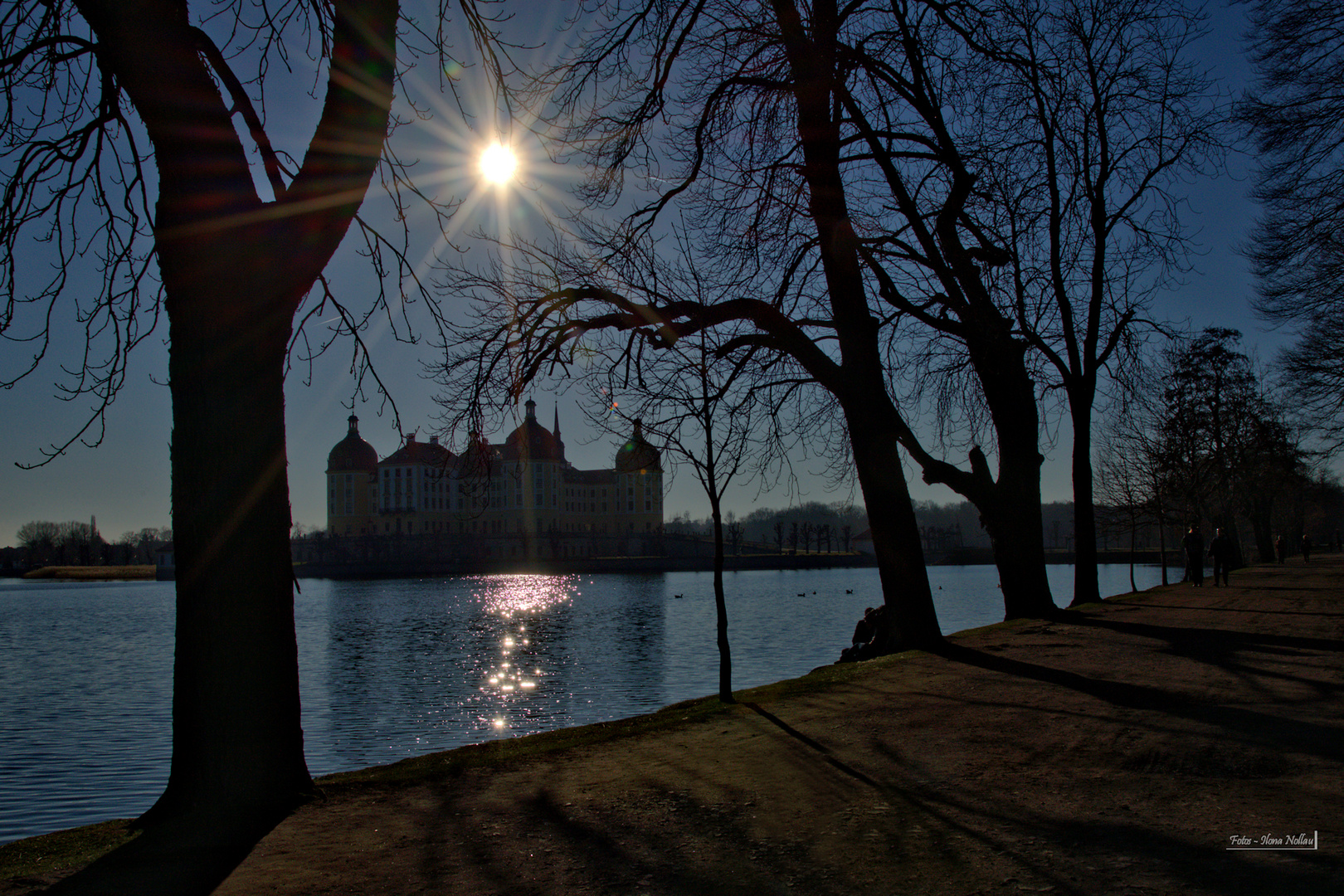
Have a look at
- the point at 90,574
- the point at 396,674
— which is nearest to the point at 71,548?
the point at 90,574

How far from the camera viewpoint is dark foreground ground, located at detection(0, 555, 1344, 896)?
393cm

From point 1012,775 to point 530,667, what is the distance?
59.3ft

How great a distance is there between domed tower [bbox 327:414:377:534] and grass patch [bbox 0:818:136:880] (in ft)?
400

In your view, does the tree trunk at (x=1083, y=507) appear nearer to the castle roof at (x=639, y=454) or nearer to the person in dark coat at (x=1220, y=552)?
the person in dark coat at (x=1220, y=552)

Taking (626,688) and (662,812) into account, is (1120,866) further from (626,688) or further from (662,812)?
(626,688)

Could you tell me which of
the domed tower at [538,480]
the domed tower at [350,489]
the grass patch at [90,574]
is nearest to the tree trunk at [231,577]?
the domed tower at [538,480]

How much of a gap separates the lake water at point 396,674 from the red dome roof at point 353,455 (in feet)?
243

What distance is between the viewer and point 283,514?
6008mm

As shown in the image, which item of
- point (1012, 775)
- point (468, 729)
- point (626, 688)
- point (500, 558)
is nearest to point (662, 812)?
point (1012, 775)

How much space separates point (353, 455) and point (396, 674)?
108 m

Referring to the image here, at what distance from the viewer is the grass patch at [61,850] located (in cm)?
478

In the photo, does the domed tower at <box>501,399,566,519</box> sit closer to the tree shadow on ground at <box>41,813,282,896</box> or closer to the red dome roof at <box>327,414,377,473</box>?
the red dome roof at <box>327,414,377,473</box>

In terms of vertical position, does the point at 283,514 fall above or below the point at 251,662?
above

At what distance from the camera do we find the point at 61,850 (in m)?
5.27
